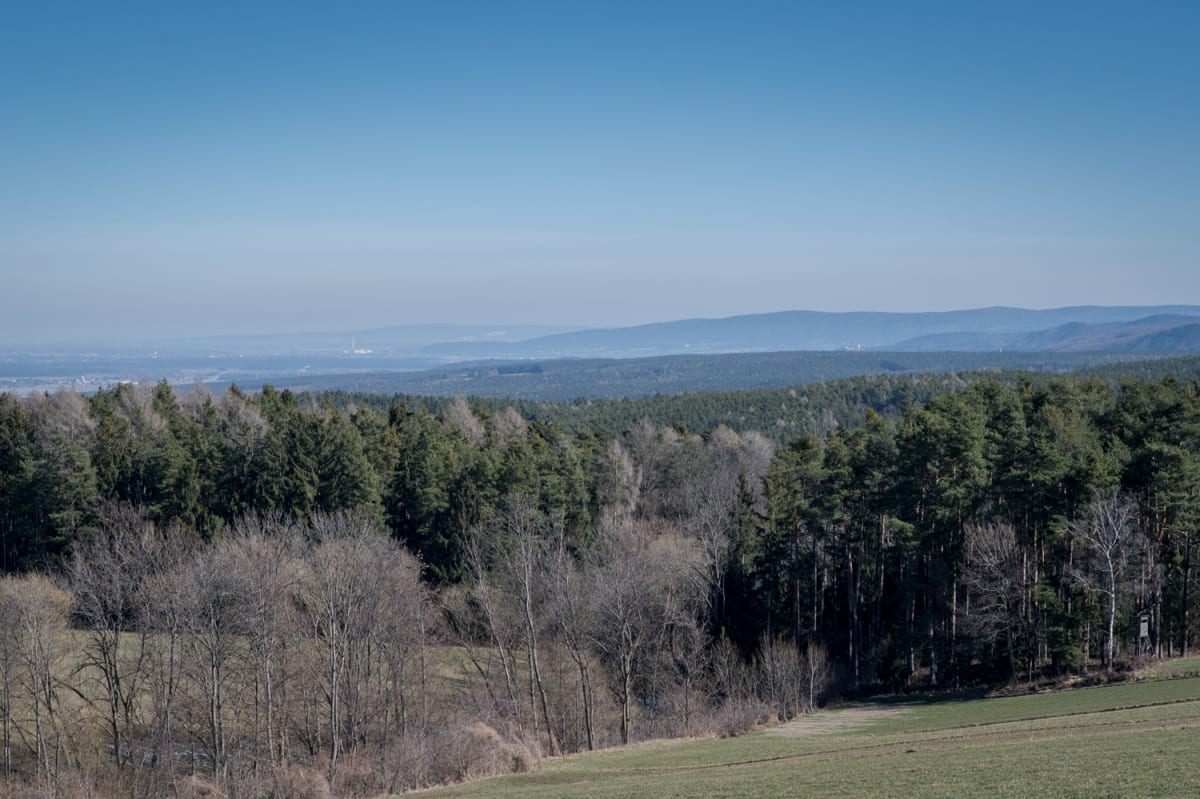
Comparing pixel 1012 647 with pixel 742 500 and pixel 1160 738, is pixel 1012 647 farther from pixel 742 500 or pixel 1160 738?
pixel 1160 738

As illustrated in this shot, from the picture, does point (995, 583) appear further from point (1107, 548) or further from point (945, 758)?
point (945, 758)

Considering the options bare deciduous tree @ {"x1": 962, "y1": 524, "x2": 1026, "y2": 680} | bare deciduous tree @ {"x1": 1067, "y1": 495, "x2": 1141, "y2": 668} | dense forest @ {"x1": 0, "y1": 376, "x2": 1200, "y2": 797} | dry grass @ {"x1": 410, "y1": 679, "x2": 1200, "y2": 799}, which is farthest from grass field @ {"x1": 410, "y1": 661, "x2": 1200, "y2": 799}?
bare deciduous tree @ {"x1": 962, "y1": 524, "x2": 1026, "y2": 680}

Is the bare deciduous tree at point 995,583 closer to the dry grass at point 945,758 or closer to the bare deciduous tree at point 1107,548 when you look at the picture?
the bare deciduous tree at point 1107,548

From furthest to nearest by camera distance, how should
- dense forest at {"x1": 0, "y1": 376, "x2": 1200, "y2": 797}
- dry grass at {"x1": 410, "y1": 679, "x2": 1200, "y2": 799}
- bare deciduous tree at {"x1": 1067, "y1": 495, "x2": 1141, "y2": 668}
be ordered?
bare deciduous tree at {"x1": 1067, "y1": 495, "x2": 1141, "y2": 668}
dense forest at {"x1": 0, "y1": 376, "x2": 1200, "y2": 797}
dry grass at {"x1": 410, "y1": 679, "x2": 1200, "y2": 799}

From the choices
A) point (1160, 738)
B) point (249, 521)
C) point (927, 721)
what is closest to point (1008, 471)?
point (927, 721)

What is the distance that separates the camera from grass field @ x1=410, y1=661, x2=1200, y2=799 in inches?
738

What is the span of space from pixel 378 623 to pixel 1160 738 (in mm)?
28019

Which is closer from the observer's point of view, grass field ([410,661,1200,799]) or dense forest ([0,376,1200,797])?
grass field ([410,661,1200,799])

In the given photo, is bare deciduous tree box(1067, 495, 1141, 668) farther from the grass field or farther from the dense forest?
the grass field

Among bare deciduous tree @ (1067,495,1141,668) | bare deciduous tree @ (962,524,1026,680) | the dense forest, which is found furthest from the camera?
bare deciduous tree @ (962,524,1026,680)

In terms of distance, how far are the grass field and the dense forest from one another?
4329mm

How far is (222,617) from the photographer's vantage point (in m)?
35.0

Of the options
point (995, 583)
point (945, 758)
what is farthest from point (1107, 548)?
point (945, 758)

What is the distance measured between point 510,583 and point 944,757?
2740 cm
